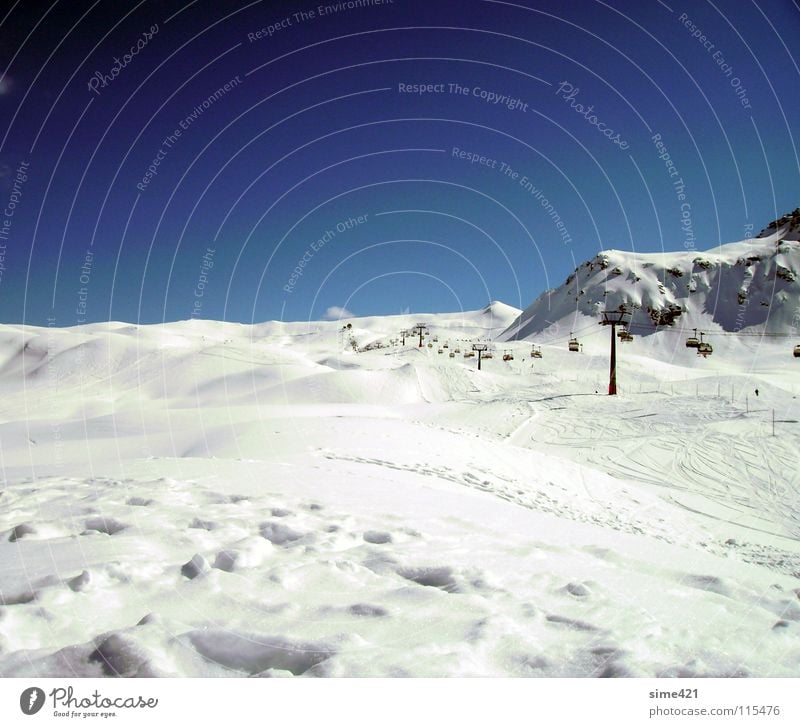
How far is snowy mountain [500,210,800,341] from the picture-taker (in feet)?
321

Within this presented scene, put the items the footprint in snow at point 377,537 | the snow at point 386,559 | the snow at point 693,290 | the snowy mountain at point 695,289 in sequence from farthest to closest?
the snowy mountain at point 695,289
the snow at point 693,290
the footprint in snow at point 377,537
the snow at point 386,559

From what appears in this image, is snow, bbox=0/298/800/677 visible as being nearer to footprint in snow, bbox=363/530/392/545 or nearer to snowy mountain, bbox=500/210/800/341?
footprint in snow, bbox=363/530/392/545

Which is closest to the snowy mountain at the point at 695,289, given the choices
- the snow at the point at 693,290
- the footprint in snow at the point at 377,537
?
the snow at the point at 693,290

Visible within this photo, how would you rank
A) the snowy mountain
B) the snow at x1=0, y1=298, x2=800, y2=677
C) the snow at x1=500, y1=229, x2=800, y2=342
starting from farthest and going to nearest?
the snowy mountain < the snow at x1=500, y1=229, x2=800, y2=342 < the snow at x1=0, y1=298, x2=800, y2=677

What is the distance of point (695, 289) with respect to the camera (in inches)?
4237

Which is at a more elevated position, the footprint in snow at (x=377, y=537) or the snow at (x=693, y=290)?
the snow at (x=693, y=290)

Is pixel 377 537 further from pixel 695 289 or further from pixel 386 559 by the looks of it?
pixel 695 289

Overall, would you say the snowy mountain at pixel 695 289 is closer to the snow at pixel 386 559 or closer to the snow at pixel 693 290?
the snow at pixel 693 290

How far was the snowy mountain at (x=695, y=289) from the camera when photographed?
9775 centimetres

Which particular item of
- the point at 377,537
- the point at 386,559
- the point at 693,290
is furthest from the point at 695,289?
the point at 386,559

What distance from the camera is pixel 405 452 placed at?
15.6 metres

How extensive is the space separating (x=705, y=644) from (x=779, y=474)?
58.6 ft

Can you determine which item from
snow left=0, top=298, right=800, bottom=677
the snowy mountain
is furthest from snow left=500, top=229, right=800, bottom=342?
snow left=0, top=298, right=800, bottom=677
